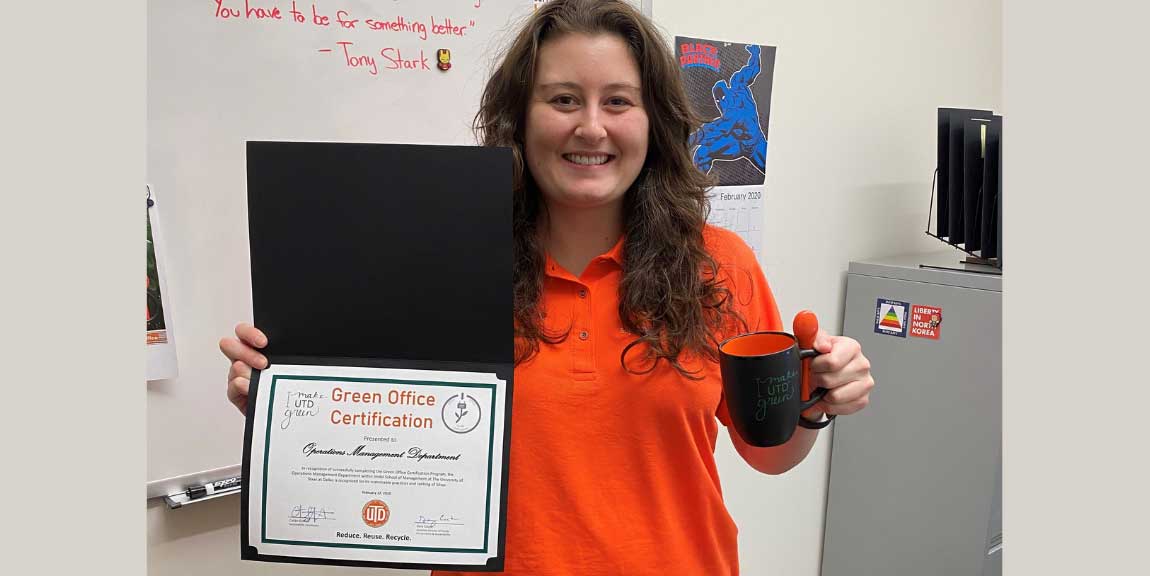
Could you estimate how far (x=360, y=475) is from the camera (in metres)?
0.93

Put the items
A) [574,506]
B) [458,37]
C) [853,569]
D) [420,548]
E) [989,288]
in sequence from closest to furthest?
1. [420,548]
2. [574,506]
3. [458,37]
4. [989,288]
5. [853,569]

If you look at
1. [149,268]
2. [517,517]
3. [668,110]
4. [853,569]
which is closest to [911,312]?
[853,569]

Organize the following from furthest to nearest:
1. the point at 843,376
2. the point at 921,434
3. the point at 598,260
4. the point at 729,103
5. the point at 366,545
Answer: the point at 921,434 → the point at 729,103 → the point at 598,260 → the point at 843,376 → the point at 366,545

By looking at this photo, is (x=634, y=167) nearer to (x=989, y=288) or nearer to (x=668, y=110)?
(x=668, y=110)

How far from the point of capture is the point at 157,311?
1.28m

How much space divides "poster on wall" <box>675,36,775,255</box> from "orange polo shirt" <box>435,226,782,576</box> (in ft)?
3.12

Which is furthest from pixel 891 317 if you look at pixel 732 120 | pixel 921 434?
pixel 732 120

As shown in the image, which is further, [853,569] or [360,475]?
[853,569]

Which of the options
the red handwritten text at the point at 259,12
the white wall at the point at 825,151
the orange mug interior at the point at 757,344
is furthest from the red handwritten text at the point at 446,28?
the orange mug interior at the point at 757,344

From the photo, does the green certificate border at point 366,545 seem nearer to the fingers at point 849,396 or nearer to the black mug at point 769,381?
the black mug at point 769,381

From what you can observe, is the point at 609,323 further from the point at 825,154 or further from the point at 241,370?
the point at 825,154

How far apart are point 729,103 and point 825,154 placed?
49 cm

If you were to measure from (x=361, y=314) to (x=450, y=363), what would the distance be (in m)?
0.12

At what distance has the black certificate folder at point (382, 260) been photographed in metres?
0.93
